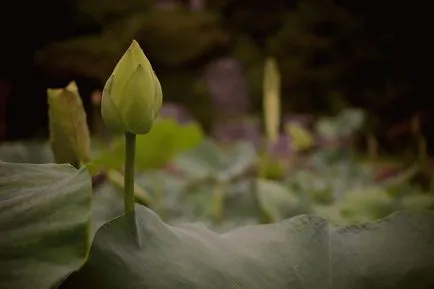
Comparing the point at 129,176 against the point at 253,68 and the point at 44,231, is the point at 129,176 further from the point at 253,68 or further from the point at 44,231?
the point at 253,68

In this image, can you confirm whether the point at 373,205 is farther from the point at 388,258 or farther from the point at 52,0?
the point at 52,0

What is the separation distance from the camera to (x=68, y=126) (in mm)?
483

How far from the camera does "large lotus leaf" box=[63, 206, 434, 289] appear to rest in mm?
356

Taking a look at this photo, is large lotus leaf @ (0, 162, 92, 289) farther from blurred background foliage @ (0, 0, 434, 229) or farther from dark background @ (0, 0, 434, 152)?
dark background @ (0, 0, 434, 152)

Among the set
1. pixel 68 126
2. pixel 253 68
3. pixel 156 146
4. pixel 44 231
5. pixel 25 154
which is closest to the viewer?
pixel 44 231

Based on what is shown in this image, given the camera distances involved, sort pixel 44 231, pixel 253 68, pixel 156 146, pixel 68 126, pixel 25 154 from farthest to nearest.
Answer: pixel 253 68 → pixel 25 154 → pixel 156 146 → pixel 68 126 → pixel 44 231

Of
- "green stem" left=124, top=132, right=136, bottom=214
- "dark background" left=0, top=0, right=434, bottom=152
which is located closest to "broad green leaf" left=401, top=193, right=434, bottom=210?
"green stem" left=124, top=132, right=136, bottom=214

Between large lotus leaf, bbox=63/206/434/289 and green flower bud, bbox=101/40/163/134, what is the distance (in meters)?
0.06

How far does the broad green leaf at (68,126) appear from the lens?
473 millimetres

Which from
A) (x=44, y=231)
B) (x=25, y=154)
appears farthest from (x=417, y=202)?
(x=44, y=231)

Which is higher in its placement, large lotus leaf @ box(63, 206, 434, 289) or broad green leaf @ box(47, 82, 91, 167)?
broad green leaf @ box(47, 82, 91, 167)

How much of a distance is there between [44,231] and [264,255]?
0.43ft

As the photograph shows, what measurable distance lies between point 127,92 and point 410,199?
2.44ft

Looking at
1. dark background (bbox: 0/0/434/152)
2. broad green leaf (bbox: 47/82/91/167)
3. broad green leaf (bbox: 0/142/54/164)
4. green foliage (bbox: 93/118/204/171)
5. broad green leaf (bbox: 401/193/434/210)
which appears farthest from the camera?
dark background (bbox: 0/0/434/152)
